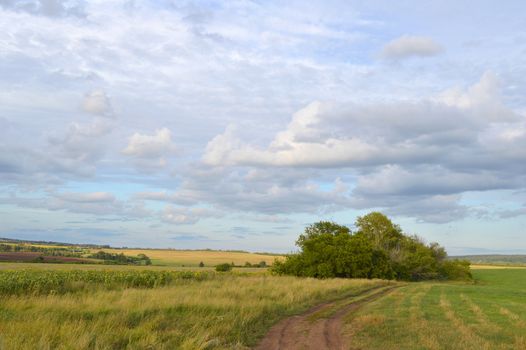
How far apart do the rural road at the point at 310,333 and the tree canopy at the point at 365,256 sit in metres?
40.9

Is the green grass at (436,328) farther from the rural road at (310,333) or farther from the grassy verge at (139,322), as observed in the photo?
the grassy verge at (139,322)

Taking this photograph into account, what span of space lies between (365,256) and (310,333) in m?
50.6

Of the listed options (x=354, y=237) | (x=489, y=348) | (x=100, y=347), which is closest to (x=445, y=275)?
(x=354, y=237)

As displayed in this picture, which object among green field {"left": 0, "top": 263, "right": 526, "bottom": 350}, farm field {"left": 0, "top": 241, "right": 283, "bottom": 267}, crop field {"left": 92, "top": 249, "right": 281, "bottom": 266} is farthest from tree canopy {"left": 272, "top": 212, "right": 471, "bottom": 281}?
green field {"left": 0, "top": 263, "right": 526, "bottom": 350}

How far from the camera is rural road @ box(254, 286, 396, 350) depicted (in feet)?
42.3

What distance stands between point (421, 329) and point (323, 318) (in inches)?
158

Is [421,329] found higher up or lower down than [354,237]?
lower down

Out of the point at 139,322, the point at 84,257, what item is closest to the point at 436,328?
the point at 139,322

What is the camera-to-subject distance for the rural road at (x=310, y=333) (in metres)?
12.9

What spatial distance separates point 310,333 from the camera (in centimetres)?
1481

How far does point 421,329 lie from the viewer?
51.6 feet

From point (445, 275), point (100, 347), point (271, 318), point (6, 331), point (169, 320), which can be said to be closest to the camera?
point (100, 347)

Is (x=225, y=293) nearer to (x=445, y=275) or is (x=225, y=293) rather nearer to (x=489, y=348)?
(x=489, y=348)

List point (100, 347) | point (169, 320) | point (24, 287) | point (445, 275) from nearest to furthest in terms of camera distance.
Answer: point (100, 347), point (169, 320), point (24, 287), point (445, 275)
